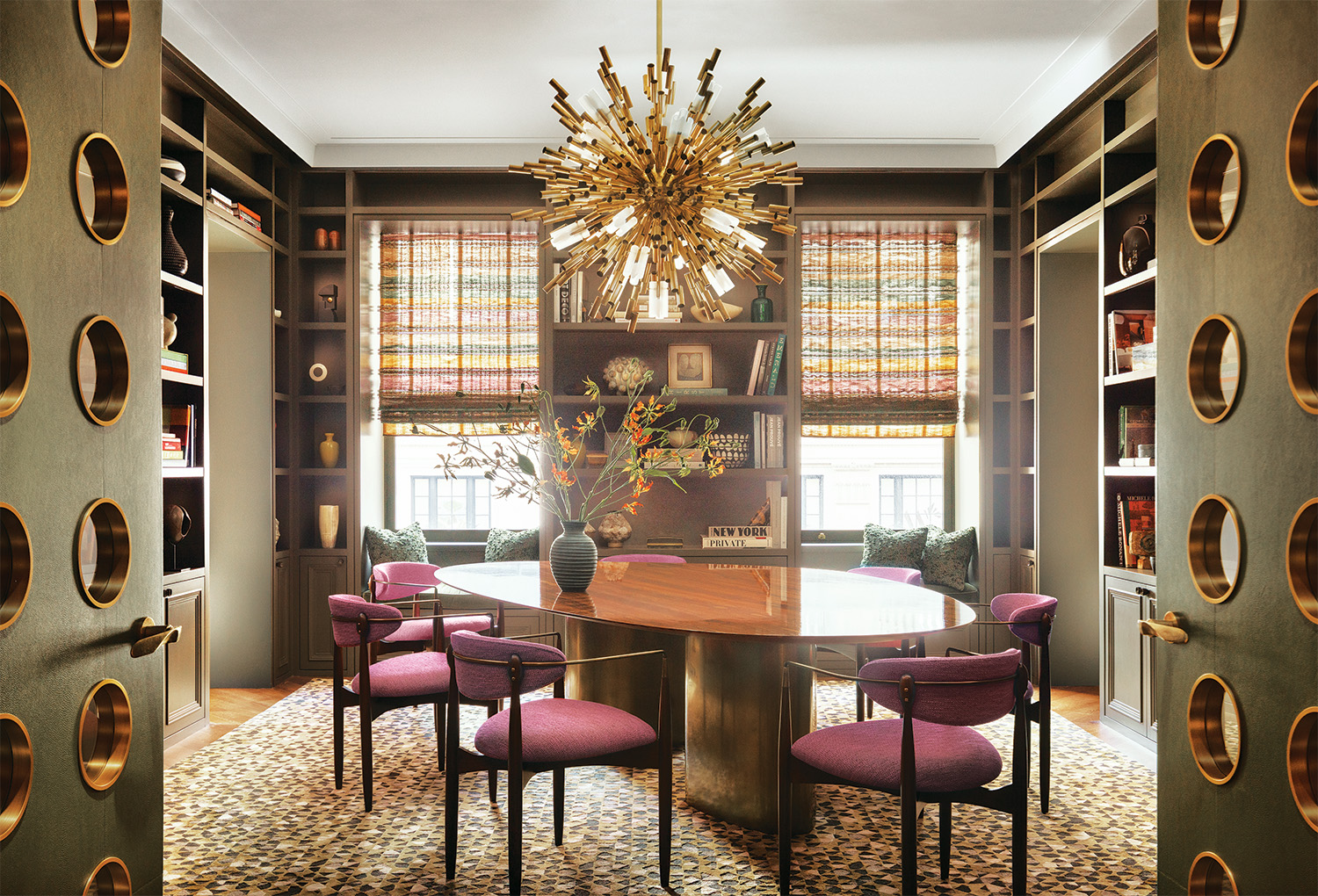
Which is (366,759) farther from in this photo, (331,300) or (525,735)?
(331,300)

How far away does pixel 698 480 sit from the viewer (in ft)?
18.5

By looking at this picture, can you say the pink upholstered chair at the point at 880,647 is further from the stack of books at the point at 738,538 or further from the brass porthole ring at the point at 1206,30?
the brass porthole ring at the point at 1206,30

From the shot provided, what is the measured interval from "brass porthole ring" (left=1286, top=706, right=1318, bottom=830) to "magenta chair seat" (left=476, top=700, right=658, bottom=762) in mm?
1663

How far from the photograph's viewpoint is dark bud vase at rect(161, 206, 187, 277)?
13.4 ft

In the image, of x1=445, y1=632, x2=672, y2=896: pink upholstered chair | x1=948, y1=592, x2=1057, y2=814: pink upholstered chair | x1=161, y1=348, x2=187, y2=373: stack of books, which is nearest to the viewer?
x1=445, y1=632, x2=672, y2=896: pink upholstered chair

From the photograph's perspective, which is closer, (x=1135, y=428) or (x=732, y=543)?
(x=1135, y=428)

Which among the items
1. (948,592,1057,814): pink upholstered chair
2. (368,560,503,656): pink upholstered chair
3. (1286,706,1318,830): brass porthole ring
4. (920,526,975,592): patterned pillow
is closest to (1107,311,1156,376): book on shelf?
(920,526,975,592): patterned pillow

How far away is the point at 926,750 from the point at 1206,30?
190 centimetres

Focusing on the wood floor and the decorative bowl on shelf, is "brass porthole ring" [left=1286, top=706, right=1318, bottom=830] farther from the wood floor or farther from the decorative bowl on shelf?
the decorative bowl on shelf

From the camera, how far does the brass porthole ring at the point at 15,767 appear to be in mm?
1451

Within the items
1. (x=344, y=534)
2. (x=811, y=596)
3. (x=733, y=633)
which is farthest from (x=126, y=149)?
(x=344, y=534)

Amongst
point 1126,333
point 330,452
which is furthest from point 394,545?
point 1126,333

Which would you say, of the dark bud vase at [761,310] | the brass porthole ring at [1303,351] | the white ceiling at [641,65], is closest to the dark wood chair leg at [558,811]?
the brass porthole ring at [1303,351]

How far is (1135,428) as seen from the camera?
13.9 ft
